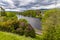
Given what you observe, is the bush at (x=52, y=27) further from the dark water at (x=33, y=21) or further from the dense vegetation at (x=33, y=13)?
the dense vegetation at (x=33, y=13)

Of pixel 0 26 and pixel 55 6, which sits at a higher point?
pixel 55 6

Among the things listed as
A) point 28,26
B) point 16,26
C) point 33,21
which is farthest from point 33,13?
point 16,26

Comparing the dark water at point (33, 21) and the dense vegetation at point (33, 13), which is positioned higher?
the dense vegetation at point (33, 13)


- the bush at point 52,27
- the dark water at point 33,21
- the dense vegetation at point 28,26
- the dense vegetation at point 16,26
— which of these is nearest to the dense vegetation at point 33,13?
the dense vegetation at point 28,26

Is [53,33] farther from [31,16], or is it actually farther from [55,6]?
[31,16]

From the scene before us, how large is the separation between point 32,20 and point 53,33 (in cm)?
224

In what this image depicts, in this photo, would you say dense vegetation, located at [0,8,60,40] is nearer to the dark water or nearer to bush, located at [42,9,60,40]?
bush, located at [42,9,60,40]

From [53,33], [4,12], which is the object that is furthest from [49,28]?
[4,12]

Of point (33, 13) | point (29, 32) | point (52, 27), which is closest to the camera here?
point (52, 27)

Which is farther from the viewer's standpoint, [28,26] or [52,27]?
[28,26]

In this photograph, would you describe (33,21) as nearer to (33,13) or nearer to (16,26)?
(33,13)

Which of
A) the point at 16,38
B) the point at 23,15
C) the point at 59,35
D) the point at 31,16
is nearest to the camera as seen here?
the point at 16,38

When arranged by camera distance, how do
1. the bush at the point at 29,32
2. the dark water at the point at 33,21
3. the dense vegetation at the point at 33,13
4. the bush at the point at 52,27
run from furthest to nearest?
the dense vegetation at the point at 33,13 < the dark water at the point at 33,21 < the bush at the point at 29,32 < the bush at the point at 52,27

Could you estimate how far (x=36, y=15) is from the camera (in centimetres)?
829
